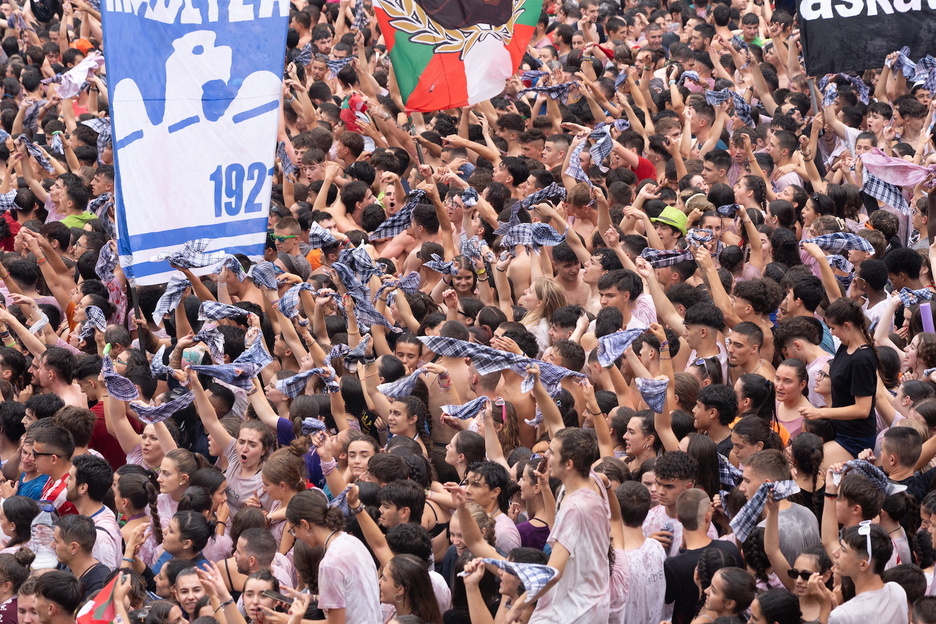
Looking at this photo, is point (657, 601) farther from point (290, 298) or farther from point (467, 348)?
point (290, 298)

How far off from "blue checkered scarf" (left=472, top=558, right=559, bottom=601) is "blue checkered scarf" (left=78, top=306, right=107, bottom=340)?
448 cm

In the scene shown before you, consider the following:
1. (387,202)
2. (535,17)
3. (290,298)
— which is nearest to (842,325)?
(290,298)

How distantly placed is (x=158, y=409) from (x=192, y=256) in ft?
3.17

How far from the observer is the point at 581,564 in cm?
582

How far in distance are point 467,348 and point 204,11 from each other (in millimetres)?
2586

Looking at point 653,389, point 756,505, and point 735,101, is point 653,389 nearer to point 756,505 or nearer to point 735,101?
point 756,505

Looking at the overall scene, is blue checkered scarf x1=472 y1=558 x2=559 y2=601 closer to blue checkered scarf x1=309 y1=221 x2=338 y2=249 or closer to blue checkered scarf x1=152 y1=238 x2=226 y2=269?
blue checkered scarf x1=152 y1=238 x2=226 y2=269

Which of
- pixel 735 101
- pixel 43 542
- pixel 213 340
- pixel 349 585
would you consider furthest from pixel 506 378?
pixel 735 101

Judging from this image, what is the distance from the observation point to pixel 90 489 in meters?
7.30

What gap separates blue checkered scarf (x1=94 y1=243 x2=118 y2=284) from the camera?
9633 mm

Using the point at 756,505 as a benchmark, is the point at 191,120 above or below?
above

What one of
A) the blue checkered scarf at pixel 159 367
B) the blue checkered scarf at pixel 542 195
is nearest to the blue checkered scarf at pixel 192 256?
the blue checkered scarf at pixel 159 367

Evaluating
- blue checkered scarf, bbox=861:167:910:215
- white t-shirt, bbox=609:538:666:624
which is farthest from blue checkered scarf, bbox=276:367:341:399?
blue checkered scarf, bbox=861:167:910:215

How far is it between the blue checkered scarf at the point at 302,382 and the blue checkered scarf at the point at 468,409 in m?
0.83
